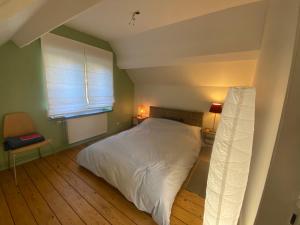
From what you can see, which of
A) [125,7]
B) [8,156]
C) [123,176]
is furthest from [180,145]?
[8,156]

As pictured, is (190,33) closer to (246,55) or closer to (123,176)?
(246,55)

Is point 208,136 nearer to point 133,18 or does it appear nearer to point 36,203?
point 133,18

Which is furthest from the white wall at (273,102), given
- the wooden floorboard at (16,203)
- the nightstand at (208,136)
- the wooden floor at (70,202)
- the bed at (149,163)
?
the nightstand at (208,136)

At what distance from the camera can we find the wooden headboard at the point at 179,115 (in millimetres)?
3306

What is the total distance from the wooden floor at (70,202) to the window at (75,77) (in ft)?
3.65

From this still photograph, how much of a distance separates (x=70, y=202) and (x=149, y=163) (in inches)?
40.5

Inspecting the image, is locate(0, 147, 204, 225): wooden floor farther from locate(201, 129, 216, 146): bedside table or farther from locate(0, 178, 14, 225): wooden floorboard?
locate(201, 129, 216, 146): bedside table

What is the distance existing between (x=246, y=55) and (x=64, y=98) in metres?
3.15

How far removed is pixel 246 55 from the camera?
2.08 meters

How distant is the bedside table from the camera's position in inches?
124

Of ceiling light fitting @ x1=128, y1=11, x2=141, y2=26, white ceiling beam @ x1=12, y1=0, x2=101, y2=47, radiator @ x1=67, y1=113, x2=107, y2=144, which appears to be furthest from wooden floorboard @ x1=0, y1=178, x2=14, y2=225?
ceiling light fitting @ x1=128, y1=11, x2=141, y2=26

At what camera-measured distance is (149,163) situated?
1778mm

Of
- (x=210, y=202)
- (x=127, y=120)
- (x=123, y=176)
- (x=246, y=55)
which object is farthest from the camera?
(x=127, y=120)

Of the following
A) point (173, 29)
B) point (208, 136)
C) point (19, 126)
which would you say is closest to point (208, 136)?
point (208, 136)
